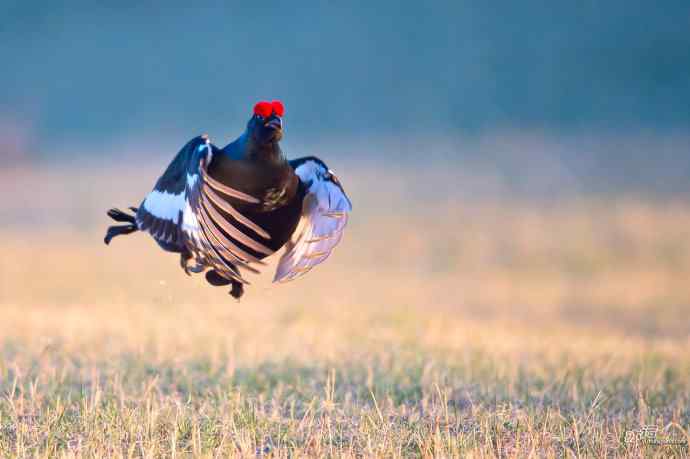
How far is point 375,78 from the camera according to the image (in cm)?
4781

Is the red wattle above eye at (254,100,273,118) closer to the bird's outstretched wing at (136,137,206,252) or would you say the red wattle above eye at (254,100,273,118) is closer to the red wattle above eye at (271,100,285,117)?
the red wattle above eye at (271,100,285,117)

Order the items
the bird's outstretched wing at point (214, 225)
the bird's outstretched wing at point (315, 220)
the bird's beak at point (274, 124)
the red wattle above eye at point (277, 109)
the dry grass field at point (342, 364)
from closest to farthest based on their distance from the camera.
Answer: the dry grass field at point (342, 364)
the bird's outstretched wing at point (214, 225)
the bird's beak at point (274, 124)
the red wattle above eye at point (277, 109)
the bird's outstretched wing at point (315, 220)

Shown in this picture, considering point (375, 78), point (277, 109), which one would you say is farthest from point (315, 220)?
point (375, 78)

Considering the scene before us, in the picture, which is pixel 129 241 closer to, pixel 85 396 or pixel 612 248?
pixel 612 248

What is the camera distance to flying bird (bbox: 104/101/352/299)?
6699 mm

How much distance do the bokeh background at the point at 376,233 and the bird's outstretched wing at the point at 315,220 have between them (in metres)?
0.83

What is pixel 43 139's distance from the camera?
44.6 meters

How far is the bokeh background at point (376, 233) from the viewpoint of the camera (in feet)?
22.6

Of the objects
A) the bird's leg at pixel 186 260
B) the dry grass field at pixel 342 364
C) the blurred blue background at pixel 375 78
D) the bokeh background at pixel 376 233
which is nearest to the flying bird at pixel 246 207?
the bird's leg at pixel 186 260

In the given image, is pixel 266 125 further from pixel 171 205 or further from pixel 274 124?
pixel 171 205

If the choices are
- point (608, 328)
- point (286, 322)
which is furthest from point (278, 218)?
point (608, 328)

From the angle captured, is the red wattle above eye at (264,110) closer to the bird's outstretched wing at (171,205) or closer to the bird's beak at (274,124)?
the bird's beak at (274,124)

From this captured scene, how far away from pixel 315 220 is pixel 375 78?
4080 centimetres

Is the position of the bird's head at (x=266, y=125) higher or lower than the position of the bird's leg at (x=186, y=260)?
higher
